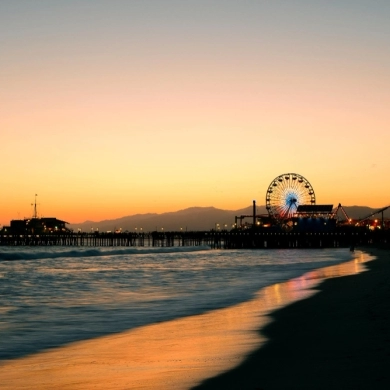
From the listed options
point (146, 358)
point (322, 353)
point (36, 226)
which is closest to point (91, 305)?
point (146, 358)

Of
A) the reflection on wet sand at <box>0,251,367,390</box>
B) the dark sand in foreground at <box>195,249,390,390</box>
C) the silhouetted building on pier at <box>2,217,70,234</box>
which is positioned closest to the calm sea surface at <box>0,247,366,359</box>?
the reflection on wet sand at <box>0,251,367,390</box>

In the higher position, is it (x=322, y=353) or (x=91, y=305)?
(x=322, y=353)

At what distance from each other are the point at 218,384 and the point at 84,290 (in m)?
16.5

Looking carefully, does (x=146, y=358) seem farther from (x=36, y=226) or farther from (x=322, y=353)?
(x=36, y=226)

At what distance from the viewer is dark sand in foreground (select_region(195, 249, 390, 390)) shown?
591 cm

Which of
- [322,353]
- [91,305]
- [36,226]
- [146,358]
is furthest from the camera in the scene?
[36,226]

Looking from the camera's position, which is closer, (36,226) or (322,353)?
(322,353)

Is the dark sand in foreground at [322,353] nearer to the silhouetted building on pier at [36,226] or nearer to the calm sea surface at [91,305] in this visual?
the calm sea surface at [91,305]

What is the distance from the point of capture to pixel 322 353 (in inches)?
295

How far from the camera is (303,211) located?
419ft

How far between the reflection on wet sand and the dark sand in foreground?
1.10 ft

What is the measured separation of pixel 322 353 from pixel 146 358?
2327 mm

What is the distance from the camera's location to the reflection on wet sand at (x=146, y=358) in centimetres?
681

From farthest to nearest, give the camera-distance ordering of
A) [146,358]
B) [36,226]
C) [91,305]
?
[36,226] → [91,305] → [146,358]
